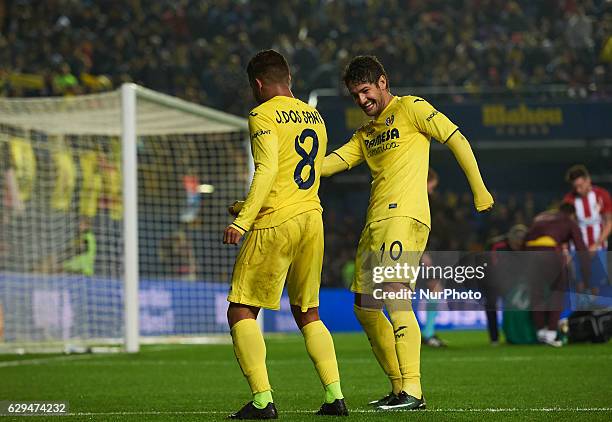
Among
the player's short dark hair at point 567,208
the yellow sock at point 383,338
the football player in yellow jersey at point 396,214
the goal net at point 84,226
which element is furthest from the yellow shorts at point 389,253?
the player's short dark hair at point 567,208

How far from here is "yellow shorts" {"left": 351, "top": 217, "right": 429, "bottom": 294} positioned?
600 cm

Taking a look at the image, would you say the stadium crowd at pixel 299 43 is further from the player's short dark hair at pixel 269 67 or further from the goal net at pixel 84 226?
the player's short dark hair at pixel 269 67

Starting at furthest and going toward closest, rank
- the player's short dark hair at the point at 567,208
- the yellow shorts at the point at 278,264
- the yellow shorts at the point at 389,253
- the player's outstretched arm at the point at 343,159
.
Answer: the player's short dark hair at the point at 567,208 < the player's outstretched arm at the point at 343,159 < the yellow shorts at the point at 389,253 < the yellow shorts at the point at 278,264

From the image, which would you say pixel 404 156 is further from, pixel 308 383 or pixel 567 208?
pixel 567 208

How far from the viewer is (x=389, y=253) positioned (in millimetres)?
5988

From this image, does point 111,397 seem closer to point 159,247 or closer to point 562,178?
point 159,247

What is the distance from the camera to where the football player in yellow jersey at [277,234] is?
558 centimetres

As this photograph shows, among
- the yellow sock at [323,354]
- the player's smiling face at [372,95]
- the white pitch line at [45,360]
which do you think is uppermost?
the player's smiling face at [372,95]

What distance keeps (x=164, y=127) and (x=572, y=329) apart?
6226 millimetres

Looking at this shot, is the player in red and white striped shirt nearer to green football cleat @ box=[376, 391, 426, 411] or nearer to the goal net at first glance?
the goal net

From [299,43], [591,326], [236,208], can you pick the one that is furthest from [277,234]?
[299,43]

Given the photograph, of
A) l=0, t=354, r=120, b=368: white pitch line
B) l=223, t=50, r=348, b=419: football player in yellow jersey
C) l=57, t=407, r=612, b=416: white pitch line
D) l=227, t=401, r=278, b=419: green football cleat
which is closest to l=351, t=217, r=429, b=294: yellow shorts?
l=223, t=50, r=348, b=419: football player in yellow jersey

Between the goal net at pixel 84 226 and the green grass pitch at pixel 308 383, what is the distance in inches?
77.9

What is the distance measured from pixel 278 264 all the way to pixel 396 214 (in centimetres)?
76
